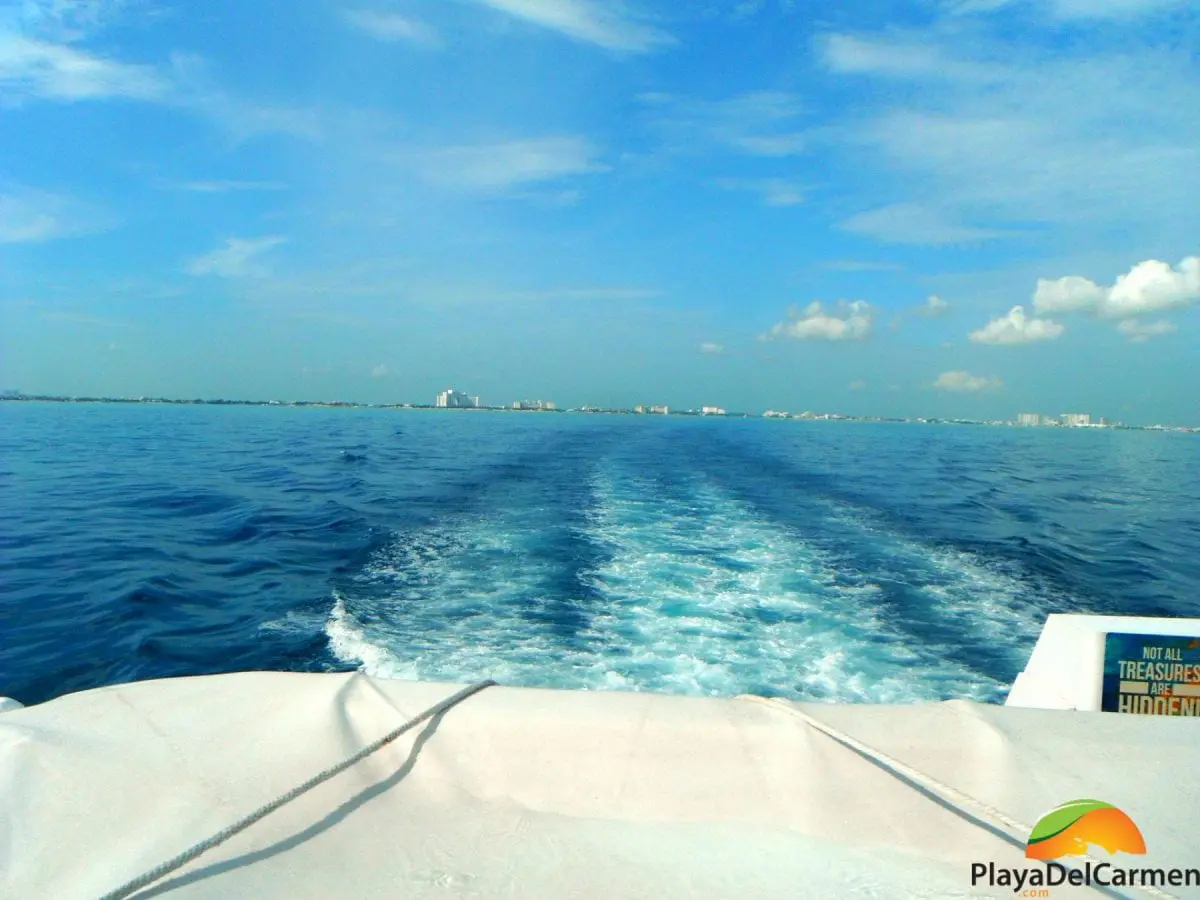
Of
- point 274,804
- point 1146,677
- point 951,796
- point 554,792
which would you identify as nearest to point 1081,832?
point 951,796

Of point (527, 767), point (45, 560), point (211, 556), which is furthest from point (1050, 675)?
point (45, 560)

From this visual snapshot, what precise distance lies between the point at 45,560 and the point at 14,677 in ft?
12.2

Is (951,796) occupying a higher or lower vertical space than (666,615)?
higher

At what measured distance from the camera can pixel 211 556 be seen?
8562 millimetres

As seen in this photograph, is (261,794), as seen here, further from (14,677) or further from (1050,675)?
(14,677)

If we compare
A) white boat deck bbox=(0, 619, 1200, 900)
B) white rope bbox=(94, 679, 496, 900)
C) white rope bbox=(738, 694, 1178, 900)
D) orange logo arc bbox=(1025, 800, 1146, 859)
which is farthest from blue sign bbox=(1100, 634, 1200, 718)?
white rope bbox=(94, 679, 496, 900)

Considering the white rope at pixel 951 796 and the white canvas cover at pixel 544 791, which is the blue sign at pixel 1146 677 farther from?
the white rope at pixel 951 796

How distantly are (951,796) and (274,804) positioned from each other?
5.91 feet

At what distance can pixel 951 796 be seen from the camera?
1.82 m

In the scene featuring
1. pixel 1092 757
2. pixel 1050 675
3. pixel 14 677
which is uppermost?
pixel 1092 757

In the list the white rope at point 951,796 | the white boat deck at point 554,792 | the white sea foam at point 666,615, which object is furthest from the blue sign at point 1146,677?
the white sea foam at point 666,615

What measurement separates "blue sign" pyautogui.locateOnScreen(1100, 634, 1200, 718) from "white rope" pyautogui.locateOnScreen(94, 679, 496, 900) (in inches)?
111

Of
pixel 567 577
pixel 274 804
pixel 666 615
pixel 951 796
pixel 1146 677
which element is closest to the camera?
pixel 274 804

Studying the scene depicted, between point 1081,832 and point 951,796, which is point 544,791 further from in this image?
point 1081,832
